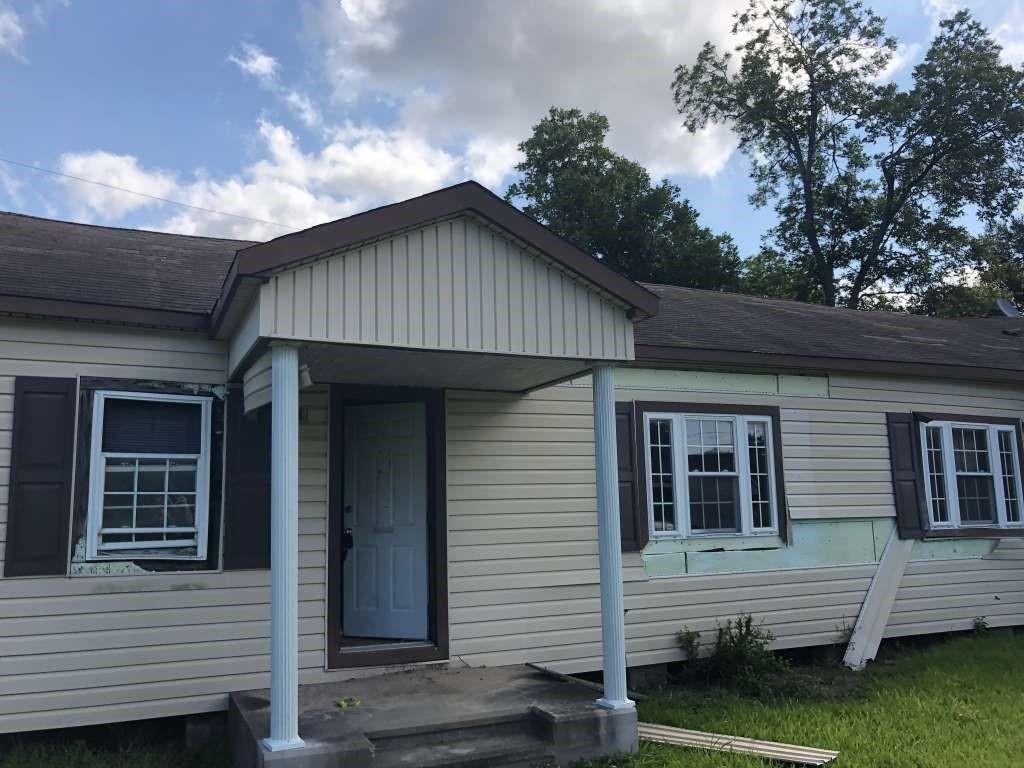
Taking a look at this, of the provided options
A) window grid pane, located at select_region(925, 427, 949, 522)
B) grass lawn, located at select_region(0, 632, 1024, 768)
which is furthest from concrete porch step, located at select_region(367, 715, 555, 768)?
window grid pane, located at select_region(925, 427, 949, 522)

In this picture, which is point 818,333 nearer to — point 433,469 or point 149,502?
point 433,469

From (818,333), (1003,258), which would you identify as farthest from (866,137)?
(818,333)

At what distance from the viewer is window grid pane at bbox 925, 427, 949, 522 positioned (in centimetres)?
900

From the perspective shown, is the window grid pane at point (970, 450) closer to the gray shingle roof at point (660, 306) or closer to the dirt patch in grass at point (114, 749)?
the gray shingle roof at point (660, 306)

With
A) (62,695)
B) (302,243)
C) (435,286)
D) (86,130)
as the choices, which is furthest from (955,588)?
(86,130)

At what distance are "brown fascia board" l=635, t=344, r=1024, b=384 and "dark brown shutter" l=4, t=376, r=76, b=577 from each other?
4.53 m

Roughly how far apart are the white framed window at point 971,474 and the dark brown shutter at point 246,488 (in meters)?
6.86

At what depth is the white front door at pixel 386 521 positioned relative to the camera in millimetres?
6742

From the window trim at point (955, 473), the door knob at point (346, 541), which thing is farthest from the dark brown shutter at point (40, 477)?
the window trim at point (955, 473)

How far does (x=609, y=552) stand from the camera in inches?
221

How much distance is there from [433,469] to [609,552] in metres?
1.81

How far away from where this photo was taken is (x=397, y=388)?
684cm

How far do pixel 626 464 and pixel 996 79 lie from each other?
73.6 ft

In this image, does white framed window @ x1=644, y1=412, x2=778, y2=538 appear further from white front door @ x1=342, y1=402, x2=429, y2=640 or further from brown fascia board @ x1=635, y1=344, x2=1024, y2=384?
white front door @ x1=342, y1=402, x2=429, y2=640
